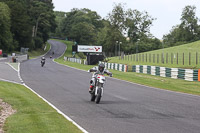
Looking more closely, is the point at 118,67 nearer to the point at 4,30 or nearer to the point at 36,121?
the point at 36,121

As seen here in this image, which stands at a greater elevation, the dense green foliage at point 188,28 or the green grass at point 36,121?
the dense green foliage at point 188,28

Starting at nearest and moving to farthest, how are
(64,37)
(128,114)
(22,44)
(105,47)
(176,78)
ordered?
(128,114)
(176,78)
(22,44)
(105,47)
(64,37)

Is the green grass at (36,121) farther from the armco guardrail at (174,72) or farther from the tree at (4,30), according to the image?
the tree at (4,30)

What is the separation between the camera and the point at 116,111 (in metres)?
12.3

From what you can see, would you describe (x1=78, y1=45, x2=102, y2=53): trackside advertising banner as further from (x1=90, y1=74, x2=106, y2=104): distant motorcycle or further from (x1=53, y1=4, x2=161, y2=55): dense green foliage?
(x1=90, y1=74, x2=106, y2=104): distant motorcycle

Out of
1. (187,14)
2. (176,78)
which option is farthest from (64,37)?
(176,78)

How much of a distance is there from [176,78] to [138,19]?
326 feet

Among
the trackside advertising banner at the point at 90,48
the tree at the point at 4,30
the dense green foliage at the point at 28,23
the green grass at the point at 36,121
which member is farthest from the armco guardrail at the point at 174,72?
the dense green foliage at the point at 28,23

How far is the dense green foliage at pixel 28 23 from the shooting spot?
4067 inches

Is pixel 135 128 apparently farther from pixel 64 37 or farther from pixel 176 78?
pixel 64 37

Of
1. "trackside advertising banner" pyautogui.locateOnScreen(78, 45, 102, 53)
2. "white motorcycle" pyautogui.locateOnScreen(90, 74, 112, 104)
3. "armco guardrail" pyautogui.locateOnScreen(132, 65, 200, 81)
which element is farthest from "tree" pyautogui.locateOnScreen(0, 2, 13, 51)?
"white motorcycle" pyautogui.locateOnScreen(90, 74, 112, 104)

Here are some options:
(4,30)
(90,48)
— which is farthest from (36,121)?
(4,30)

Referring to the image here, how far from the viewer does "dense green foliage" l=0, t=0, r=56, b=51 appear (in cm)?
10331

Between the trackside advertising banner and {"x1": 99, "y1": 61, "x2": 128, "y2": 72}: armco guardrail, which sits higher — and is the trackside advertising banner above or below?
above
